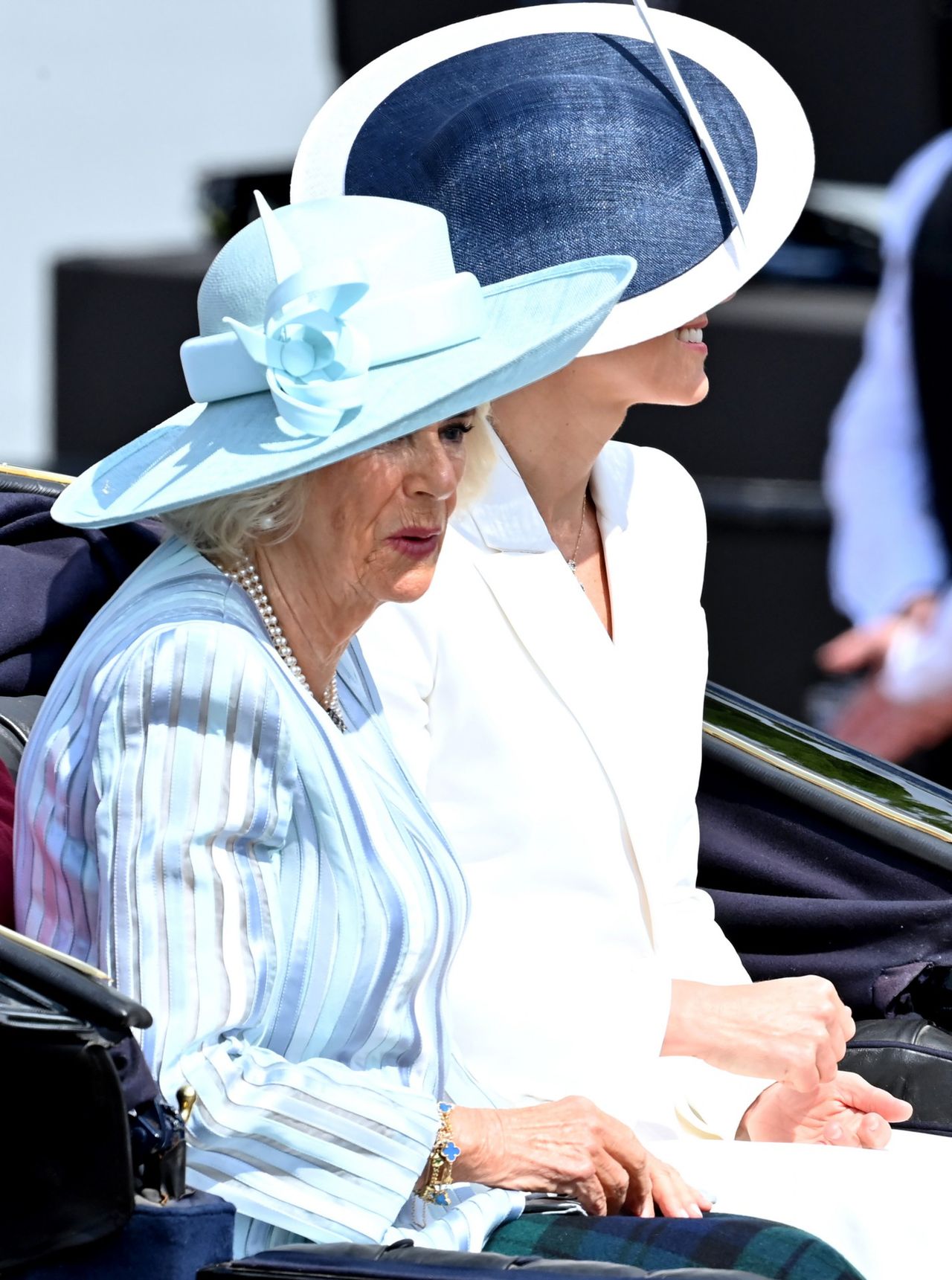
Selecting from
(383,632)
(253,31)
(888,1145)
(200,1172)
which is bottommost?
(888,1145)

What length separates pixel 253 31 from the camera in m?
4.16

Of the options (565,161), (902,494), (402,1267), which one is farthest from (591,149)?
(902,494)

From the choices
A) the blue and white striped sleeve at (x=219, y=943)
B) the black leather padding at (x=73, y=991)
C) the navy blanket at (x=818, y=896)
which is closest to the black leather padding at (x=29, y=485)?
the blue and white striped sleeve at (x=219, y=943)

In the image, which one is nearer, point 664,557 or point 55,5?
point 664,557

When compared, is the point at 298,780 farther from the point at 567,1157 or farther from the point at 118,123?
the point at 118,123

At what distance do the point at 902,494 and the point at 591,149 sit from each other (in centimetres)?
265

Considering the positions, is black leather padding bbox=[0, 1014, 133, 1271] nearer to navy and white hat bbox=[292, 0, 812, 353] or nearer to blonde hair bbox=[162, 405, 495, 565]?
blonde hair bbox=[162, 405, 495, 565]

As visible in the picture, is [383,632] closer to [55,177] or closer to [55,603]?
[55,603]

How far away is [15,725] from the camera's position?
5.82 feet

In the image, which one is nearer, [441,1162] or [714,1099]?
[441,1162]

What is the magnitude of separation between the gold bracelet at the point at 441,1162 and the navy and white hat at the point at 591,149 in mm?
819

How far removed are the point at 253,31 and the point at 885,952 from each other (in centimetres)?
279

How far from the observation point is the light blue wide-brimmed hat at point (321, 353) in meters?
1.46

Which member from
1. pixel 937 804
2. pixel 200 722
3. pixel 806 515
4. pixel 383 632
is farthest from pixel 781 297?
pixel 200 722
